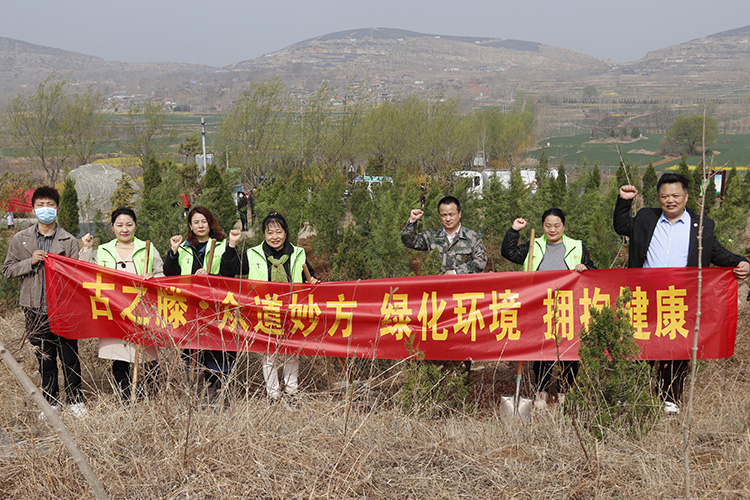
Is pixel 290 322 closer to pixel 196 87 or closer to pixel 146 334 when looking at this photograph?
pixel 146 334

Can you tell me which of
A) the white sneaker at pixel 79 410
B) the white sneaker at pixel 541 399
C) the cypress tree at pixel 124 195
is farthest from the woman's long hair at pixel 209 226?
the cypress tree at pixel 124 195

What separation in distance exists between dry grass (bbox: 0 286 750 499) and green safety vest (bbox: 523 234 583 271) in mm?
1066

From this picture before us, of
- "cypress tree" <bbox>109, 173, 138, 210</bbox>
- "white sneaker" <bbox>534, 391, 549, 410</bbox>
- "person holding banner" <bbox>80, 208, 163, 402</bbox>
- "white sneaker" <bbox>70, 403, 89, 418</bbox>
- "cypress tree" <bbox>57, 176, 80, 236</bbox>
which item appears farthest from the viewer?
"cypress tree" <bbox>109, 173, 138, 210</bbox>

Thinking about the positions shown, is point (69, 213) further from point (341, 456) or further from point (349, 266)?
point (341, 456)

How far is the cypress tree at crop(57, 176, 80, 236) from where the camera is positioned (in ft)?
49.4

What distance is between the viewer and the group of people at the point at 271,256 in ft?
13.8

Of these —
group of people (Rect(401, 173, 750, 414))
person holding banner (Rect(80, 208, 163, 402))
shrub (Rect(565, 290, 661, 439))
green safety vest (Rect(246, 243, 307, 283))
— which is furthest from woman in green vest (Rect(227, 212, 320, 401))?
shrub (Rect(565, 290, 661, 439))

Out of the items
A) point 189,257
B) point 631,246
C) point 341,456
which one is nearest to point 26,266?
point 189,257

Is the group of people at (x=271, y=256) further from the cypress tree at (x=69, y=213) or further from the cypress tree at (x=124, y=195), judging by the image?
the cypress tree at (x=124, y=195)

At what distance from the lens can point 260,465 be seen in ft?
10.2

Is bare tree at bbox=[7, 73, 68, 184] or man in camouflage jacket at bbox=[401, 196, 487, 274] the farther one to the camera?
bare tree at bbox=[7, 73, 68, 184]

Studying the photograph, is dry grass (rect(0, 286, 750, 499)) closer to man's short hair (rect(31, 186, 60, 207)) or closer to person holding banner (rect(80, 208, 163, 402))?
person holding banner (rect(80, 208, 163, 402))

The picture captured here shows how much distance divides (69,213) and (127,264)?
12477 millimetres

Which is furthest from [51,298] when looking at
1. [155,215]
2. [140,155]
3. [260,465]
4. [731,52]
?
[731,52]
